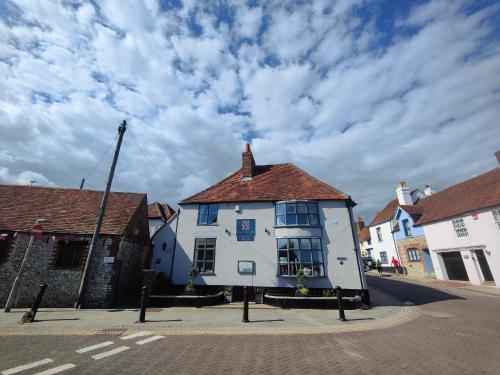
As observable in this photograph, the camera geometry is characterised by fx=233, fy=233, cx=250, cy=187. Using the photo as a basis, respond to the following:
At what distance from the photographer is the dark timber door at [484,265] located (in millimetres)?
17981

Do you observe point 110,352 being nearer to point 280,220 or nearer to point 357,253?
point 280,220

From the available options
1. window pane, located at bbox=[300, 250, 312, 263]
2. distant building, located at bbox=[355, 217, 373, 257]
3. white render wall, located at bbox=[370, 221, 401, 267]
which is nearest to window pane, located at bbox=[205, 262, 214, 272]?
window pane, located at bbox=[300, 250, 312, 263]

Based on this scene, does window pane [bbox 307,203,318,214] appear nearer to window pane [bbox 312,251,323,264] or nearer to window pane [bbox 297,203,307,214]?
window pane [bbox 297,203,307,214]

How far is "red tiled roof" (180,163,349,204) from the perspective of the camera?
1584cm

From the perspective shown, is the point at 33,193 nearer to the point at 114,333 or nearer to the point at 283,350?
the point at 114,333

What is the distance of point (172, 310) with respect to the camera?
11.4 m

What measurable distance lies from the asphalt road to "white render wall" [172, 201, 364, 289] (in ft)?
18.4

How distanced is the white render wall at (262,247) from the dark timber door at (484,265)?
40.7ft

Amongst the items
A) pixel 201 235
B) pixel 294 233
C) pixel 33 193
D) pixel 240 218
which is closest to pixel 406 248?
pixel 294 233

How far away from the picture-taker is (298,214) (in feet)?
49.2

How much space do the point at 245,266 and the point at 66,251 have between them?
10.3 metres

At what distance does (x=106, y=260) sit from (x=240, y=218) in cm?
806

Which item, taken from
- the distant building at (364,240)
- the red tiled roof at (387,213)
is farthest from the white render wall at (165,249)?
the distant building at (364,240)

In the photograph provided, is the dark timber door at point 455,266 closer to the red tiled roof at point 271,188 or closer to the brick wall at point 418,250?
the brick wall at point 418,250
